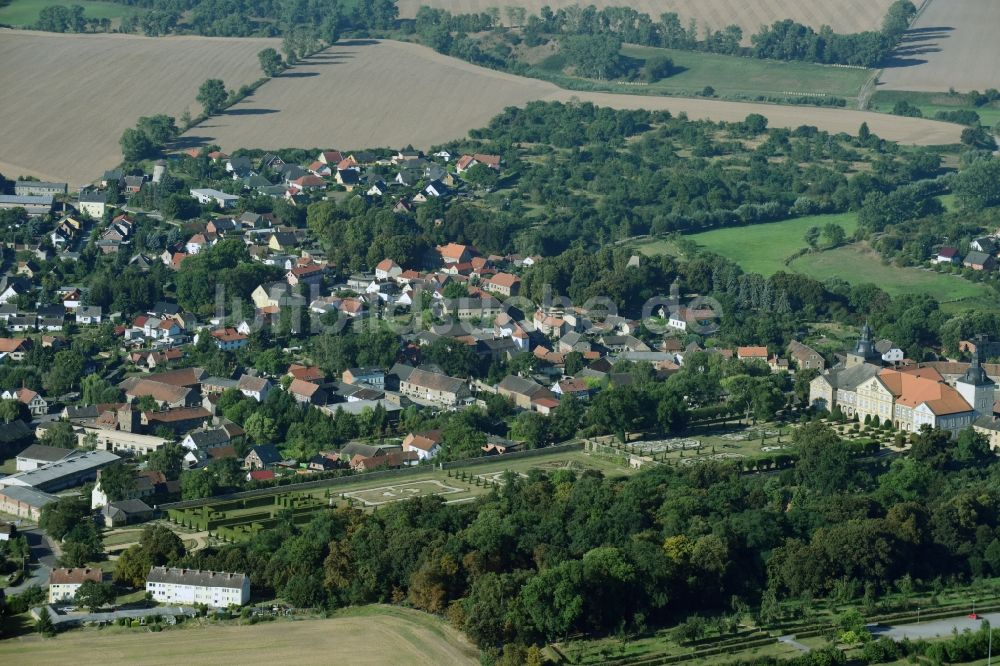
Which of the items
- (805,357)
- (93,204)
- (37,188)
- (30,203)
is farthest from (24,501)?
(37,188)

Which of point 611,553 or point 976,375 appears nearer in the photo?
point 611,553

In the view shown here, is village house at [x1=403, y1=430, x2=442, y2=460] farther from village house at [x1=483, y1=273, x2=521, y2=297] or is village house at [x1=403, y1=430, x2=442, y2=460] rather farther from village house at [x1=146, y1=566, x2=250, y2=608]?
village house at [x1=483, y1=273, x2=521, y2=297]

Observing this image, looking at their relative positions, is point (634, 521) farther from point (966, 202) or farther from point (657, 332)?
point (966, 202)

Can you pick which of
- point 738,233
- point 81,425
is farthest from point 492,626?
point 738,233

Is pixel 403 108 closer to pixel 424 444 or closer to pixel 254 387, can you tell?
pixel 254 387

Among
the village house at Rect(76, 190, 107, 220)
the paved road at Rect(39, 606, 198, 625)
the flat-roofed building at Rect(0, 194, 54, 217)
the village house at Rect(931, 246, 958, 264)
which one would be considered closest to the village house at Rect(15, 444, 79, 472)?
the paved road at Rect(39, 606, 198, 625)

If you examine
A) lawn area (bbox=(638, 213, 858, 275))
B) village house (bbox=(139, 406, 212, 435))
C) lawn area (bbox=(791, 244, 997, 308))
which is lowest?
village house (bbox=(139, 406, 212, 435))
